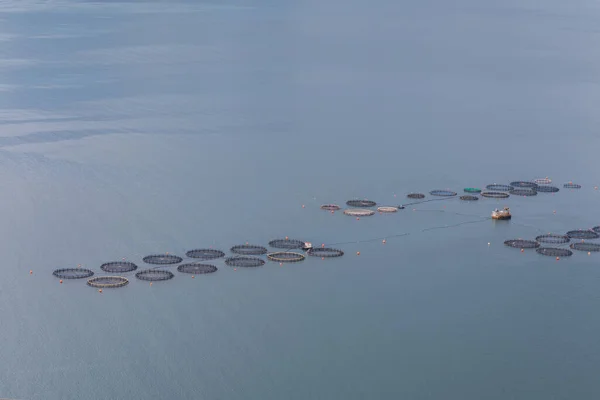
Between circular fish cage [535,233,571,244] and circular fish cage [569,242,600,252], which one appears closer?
circular fish cage [569,242,600,252]

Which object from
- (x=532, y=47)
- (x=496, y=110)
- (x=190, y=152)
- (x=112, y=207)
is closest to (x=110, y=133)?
(x=190, y=152)

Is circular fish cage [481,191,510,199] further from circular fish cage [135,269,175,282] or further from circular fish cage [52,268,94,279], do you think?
circular fish cage [52,268,94,279]

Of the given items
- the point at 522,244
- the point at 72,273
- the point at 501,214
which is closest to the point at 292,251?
the point at 72,273

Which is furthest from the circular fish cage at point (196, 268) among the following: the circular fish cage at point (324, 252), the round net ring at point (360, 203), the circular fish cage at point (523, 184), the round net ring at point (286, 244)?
the circular fish cage at point (523, 184)

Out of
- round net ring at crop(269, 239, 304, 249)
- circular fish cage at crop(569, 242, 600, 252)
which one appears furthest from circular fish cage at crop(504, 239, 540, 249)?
round net ring at crop(269, 239, 304, 249)

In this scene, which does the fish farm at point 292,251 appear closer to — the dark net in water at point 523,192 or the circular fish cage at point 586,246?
the circular fish cage at point 586,246

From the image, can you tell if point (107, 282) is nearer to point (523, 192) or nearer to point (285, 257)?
point (285, 257)
